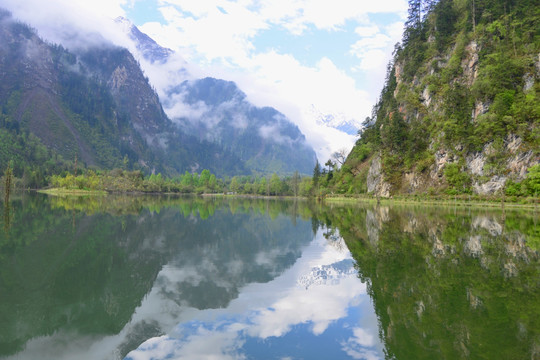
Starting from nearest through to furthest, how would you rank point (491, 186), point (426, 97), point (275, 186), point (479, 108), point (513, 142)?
point (513, 142)
point (491, 186)
point (479, 108)
point (426, 97)
point (275, 186)

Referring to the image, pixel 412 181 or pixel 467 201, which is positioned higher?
pixel 412 181

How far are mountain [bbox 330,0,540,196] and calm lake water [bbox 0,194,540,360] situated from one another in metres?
57.0

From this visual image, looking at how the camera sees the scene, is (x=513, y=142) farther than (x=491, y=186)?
No

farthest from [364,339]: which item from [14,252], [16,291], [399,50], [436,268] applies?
[399,50]

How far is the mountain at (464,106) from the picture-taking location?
71.4 m

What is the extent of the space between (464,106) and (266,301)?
3385 inches

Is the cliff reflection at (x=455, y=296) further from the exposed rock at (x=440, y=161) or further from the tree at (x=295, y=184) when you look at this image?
the tree at (x=295, y=184)

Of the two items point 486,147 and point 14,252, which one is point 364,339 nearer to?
point 14,252

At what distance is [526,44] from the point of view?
82.1 metres

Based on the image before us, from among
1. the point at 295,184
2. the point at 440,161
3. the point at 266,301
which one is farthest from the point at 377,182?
the point at 266,301

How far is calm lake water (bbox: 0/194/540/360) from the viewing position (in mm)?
9211

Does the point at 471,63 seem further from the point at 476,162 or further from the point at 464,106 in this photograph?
the point at 476,162

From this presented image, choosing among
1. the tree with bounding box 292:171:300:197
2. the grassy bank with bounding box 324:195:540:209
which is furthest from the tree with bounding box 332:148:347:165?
the grassy bank with bounding box 324:195:540:209

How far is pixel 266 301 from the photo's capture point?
44.3 ft
